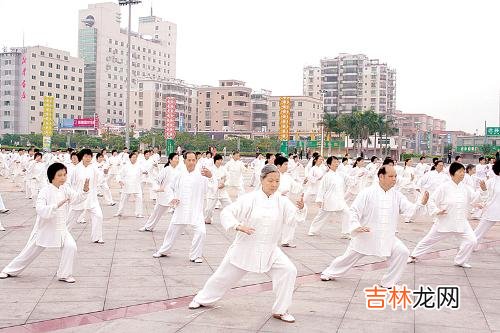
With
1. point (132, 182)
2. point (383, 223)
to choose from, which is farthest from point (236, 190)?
point (383, 223)

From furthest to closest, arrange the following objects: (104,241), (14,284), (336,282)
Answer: (104,241) < (336,282) < (14,284)

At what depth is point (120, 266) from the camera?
28.1 ft

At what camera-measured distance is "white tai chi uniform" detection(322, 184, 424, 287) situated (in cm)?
718

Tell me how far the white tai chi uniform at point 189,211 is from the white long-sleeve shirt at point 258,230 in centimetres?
305

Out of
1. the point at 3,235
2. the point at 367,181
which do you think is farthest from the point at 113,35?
the point at 3,235

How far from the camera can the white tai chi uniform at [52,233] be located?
727 centimetres

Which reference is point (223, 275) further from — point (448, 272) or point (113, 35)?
point (113, 35)

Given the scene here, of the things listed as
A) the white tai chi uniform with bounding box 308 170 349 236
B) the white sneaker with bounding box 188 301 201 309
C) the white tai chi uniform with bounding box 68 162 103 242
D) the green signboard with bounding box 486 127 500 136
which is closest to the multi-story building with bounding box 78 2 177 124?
the green signboard with bounding box 486 127 500 136

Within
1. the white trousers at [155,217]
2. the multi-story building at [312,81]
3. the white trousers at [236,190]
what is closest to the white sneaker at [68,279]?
the white trousers at [155,217]

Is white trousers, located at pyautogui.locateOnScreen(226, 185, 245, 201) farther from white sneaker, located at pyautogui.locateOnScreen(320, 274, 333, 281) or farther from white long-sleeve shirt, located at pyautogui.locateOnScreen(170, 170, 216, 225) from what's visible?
white sneaker, located at pyautogui.locateOnScreen(320, 274, 333, 281)

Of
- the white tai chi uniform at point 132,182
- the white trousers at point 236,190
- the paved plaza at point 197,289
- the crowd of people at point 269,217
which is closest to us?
the paved plaza at point 197,289

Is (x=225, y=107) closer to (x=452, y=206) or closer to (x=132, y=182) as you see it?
(x=132, y=182)

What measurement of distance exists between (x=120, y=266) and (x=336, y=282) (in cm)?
323

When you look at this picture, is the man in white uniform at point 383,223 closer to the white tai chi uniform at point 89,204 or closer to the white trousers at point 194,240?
the white trousers at point 194,240
